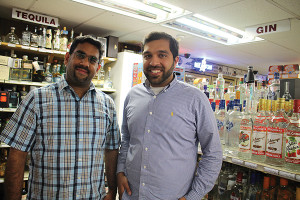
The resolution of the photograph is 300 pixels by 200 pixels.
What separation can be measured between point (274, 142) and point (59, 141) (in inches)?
54.5

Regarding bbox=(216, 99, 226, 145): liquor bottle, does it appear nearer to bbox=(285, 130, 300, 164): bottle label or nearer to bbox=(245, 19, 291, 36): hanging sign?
bbox=(285, 130, 300, 164): bottle label

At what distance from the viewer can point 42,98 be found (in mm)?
1552

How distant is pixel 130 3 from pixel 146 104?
6.69ft

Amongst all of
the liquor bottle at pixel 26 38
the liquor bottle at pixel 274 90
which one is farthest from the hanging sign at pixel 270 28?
the liquor bottle at pixel 26 38

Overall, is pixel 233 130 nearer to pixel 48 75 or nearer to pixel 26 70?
pixel 48 75

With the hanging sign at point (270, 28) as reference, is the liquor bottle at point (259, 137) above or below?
below

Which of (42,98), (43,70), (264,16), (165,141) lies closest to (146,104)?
(165,141)

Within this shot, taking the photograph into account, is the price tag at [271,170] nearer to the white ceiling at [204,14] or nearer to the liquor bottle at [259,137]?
the liquor bottle at [259,137]

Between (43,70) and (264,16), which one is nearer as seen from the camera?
(264,16)

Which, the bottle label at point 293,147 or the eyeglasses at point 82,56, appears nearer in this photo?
the bottle label at point 293,147

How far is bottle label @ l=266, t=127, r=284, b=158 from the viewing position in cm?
148

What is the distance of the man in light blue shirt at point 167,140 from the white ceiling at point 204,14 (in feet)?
5.39

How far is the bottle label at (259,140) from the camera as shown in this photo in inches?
61.7

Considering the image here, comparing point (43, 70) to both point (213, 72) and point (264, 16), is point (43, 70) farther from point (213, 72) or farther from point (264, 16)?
point (213, 72)
